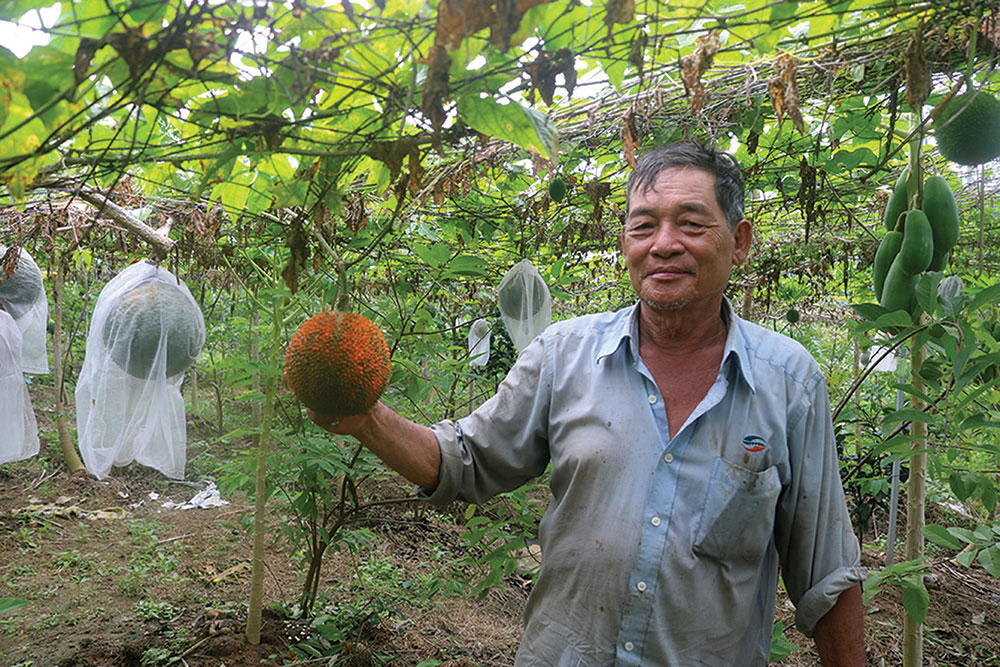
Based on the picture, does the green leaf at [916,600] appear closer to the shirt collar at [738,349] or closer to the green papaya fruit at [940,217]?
the shirt collar at [738,349]

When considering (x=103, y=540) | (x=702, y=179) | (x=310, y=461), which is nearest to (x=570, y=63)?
(x=702, y=179)

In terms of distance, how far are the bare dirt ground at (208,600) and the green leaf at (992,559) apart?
0.62 metres

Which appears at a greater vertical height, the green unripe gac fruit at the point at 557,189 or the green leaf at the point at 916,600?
the green unripe gac fruit at the point at 557,189

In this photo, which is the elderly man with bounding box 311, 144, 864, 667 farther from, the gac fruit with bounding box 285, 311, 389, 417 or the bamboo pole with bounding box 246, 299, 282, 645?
the bamboo pole with bounding box 246, 299, 282, 645

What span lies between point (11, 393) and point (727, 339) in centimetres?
352

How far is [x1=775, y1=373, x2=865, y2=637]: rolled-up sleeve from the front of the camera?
1620mm

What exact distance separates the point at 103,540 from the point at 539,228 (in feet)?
13.3

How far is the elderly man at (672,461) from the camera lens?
5.06 feet

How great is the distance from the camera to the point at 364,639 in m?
3.22

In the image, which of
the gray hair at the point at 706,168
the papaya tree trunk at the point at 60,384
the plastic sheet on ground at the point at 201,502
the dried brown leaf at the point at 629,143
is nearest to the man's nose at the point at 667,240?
the gray hair at the point at 706,168

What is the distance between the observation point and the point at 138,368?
2.68m

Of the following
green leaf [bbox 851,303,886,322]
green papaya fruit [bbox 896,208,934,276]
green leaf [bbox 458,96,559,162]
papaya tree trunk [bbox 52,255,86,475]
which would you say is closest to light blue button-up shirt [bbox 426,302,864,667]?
green leaf [bbox 851,303,886,322]

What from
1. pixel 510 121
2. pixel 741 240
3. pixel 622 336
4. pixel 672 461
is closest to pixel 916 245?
pixel 741 240

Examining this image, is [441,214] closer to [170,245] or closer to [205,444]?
[170,245]
